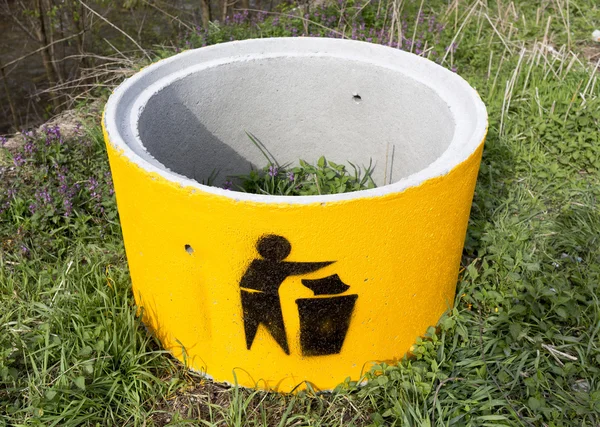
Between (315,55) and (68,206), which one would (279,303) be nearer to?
(315,55)

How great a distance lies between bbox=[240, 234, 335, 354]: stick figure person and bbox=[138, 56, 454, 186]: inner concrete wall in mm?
884

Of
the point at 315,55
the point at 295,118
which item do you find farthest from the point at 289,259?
the point at 295,118

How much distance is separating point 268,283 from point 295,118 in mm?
1478

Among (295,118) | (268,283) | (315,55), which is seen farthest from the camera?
(295,118)

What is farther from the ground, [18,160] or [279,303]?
[279,303]

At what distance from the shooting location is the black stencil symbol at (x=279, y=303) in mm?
1956

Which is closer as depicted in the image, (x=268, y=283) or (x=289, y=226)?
(x=289, y=226)

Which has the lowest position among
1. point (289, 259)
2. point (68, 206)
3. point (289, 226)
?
point (68, 206)

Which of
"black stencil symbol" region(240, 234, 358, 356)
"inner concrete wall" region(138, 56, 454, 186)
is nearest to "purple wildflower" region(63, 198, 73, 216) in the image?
"inner concrete wall" region(138, 56, 454, 186)

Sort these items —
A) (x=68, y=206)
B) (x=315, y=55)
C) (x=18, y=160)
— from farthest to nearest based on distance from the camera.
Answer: (x=18, y=160)
(x=68, y=206)
(x=315, y=55)

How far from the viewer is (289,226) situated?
188 centimetres

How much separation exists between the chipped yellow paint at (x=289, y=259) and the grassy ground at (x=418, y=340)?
0.12 meters

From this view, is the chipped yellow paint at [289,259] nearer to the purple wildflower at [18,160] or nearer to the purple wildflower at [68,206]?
the purple wildflower at [68,206]

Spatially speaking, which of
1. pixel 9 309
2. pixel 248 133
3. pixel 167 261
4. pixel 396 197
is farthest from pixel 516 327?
pixel 9 309
